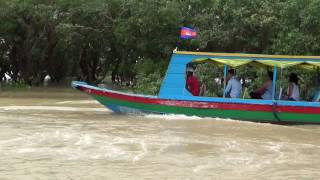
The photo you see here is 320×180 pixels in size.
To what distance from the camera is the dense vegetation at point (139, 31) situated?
20.0 m

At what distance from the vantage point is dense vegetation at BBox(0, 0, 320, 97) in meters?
20.0

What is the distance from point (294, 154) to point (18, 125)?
238 inches

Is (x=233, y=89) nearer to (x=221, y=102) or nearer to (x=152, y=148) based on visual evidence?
(x=221, y=102)

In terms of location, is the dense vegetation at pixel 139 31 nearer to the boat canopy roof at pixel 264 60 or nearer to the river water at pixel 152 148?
the boat canopy roof at pixel 264 60

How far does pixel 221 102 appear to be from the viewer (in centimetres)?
1309

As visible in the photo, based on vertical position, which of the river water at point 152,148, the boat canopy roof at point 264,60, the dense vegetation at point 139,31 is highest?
the dense vegetation at point 139,31

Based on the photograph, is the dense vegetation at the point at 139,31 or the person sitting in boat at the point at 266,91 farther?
the dense vegetation at the point at 139,31

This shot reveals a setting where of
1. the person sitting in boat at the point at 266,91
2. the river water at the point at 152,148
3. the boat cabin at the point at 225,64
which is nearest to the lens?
the river water at the point at 152,148

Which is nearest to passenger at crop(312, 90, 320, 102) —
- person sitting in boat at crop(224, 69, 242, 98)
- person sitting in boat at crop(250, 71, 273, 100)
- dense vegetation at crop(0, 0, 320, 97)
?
person sitting in boat at crop(250, 71, 273, 100)

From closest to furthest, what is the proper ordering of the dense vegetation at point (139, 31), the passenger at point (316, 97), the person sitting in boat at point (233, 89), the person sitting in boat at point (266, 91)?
1. the passenger at point (316, 97)
2. the person sitting in boat at point (233, 89)
3. the person sitting in boat at point (266, 91)
4. the dense vegetation at point (139, 31)

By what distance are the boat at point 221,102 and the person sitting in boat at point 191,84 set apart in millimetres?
258

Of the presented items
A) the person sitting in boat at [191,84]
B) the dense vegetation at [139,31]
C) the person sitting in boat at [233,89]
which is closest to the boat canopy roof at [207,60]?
the person sitting in boat at [191,84]

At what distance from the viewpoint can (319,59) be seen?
1295cm

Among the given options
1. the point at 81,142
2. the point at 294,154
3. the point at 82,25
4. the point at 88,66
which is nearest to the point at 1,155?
the point at 81,142
